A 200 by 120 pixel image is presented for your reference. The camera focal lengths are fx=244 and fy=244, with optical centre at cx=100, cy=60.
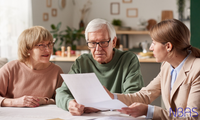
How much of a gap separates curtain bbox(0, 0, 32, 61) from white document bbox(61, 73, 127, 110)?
338 centimetres

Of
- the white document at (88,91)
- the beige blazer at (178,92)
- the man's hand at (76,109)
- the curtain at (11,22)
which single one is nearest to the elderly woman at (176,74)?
the beige blazer at (178,92)

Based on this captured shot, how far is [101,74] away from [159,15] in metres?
5.39

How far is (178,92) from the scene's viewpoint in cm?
129

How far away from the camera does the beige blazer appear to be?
1.16 metres

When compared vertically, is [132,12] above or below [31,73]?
above

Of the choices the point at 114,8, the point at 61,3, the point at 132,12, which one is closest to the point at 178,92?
the point at 61,3

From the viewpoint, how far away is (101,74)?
5.68ft

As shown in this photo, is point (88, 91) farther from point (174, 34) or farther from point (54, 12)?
point (54, 12)

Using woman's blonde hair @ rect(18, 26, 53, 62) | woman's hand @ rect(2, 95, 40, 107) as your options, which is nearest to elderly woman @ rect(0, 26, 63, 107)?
woman's blonde hair @ rect(18, 26, 53, 62)

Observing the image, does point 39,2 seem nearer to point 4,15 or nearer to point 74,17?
point 4,15

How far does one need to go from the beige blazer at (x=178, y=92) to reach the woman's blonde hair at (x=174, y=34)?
0.07 meters

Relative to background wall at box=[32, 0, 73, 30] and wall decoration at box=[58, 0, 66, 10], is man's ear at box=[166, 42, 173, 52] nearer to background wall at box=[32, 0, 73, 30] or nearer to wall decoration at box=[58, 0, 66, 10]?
background wall at box=[32, 0, 73, 30]

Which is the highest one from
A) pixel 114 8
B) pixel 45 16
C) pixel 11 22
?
pixel 114 8

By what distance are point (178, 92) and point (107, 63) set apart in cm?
59
